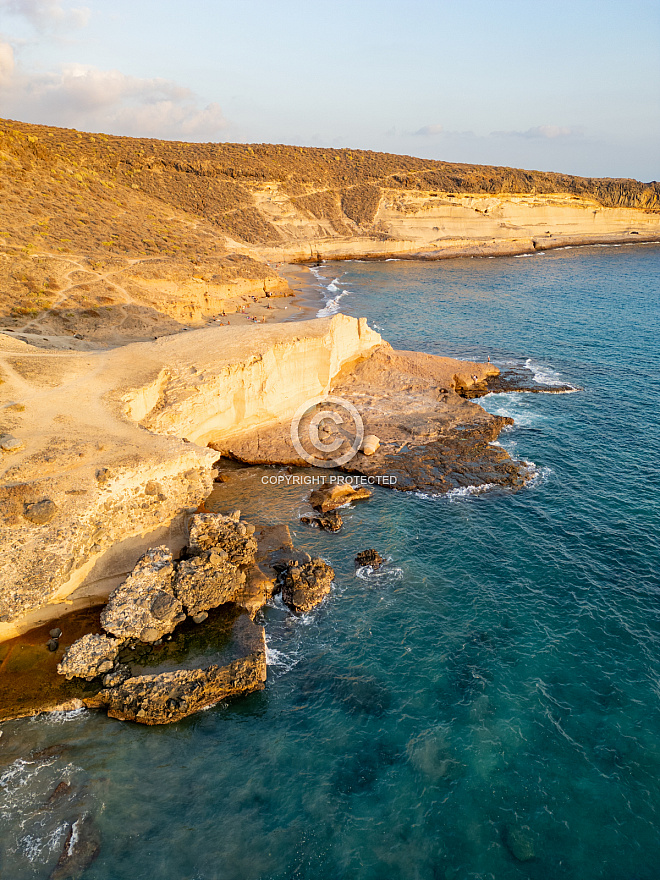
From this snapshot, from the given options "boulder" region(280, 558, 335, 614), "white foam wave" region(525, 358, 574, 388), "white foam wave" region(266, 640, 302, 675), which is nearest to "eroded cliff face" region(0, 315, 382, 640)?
"boulder" region(280, 558, 335, 614)

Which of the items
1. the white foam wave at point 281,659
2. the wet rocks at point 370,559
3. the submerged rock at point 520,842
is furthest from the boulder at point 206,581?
the submerged rock at point 520,842

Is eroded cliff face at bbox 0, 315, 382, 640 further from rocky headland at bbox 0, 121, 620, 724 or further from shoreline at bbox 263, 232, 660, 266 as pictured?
shoreline at bbox 263, 232, 660, 266

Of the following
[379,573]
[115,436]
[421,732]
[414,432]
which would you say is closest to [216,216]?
[414,432]

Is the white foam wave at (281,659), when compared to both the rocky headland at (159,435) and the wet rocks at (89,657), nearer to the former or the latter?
the rocky headland at (159,435)

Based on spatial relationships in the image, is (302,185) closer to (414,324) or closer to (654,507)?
(414,324)

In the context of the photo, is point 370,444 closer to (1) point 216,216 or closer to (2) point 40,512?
(2) point 40,512
